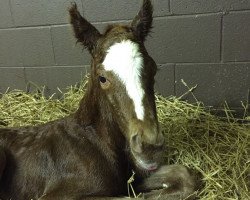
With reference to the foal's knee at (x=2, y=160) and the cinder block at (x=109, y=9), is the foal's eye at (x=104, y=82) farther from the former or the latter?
the cinder block at (x=109, y=9)

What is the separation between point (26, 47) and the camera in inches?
165

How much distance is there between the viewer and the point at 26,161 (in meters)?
2.57

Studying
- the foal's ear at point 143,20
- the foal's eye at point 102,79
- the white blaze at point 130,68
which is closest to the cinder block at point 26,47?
the foal's ear at point 143,20

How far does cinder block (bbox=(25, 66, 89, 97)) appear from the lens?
13.4 ft

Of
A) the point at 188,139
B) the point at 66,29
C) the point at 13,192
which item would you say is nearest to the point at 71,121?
the point at 13,192

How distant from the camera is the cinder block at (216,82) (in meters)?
3.58

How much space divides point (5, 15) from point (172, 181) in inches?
112

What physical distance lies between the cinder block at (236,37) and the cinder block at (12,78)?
2457 millimetres

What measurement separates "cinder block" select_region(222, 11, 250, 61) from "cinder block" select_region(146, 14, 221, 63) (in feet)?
0.26

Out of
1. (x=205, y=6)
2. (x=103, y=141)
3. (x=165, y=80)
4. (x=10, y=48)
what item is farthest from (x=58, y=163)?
(x=10, y=48)

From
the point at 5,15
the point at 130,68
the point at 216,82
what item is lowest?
the point at 216,82

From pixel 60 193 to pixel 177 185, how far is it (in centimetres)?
82

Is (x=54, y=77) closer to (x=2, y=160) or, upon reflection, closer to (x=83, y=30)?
(x=2, y=160)

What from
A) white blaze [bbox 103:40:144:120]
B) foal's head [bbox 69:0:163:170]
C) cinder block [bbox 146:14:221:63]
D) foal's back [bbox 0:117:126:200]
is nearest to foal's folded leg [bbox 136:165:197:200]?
foal's back [bbox 0:117:126:200]
